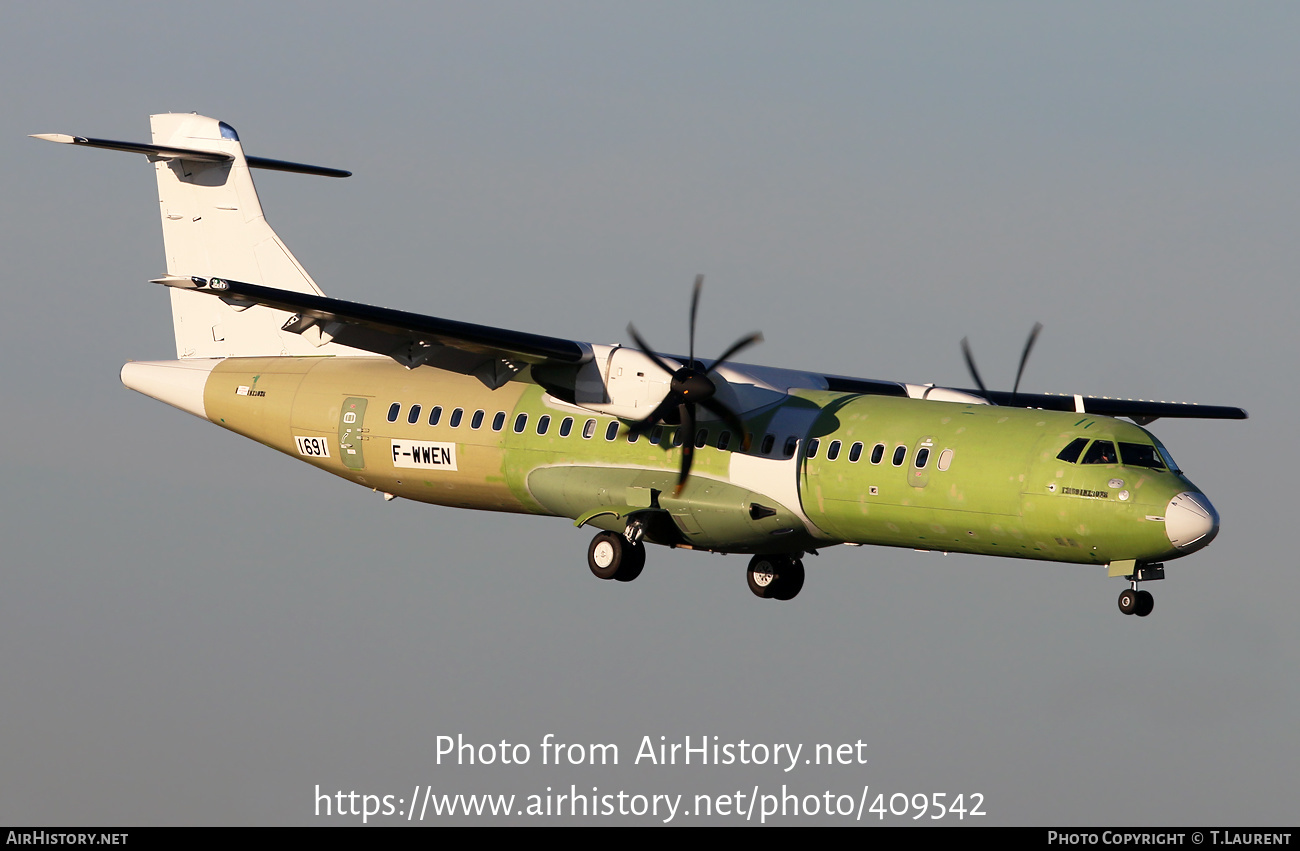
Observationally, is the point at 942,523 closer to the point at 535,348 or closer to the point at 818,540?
the point at 818,540

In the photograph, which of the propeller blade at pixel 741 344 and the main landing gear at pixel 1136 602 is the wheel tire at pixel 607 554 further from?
the main landing gear at pixel 1136 602

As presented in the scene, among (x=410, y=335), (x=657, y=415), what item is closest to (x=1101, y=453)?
(x=657, y=415)

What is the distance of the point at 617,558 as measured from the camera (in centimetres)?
2727

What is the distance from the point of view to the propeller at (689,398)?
25250mm

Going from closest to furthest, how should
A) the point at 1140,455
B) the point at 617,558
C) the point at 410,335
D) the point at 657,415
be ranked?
1. the point at 1140,455
2. the point at 657,415
3. the point at 410,335
4. the point at 617,558

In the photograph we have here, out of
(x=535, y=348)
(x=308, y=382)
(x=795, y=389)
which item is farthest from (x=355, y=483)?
(x=795, y=389)

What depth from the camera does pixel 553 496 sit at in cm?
2794

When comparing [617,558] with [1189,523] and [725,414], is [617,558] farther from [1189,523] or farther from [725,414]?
[1189,523]

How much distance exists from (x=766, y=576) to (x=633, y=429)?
413 centimetres

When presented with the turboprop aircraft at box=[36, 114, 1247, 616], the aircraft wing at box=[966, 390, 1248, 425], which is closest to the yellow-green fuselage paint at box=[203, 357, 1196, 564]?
the turboprop aircraft at box=[36, 114, 1247, 616]

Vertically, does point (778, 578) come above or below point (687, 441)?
below

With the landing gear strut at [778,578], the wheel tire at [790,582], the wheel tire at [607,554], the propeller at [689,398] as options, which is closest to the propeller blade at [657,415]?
the propeller at [689,398]

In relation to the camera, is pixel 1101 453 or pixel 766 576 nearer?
pixel 1101 453

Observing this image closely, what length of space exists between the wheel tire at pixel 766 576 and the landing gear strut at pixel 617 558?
2155 mm
